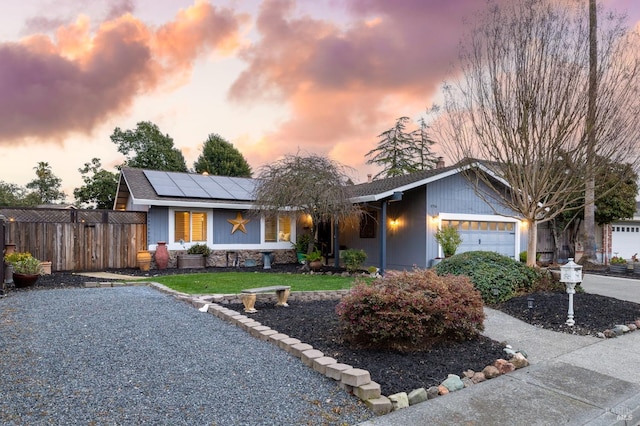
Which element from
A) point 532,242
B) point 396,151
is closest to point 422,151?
point 396,151

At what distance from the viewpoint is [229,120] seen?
591 inches

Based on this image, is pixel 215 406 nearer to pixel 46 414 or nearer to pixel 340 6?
pixel 46 414

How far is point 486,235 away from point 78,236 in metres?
14.1

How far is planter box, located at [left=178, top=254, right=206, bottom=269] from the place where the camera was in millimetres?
13075

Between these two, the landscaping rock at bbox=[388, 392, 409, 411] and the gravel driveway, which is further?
the landscaping rock at bbox=[388, 392, 409, 411]

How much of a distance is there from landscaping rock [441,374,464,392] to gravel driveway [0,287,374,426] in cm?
94

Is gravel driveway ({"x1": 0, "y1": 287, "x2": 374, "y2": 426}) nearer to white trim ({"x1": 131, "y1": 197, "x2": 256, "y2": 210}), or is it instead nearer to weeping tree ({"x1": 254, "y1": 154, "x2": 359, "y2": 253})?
weeping tree ({"x1": 254, "y1": 154, "x2": 359, "y2": 253})

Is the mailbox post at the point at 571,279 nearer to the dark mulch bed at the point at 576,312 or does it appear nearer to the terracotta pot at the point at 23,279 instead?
the dark mulch bed at the point at 576,312

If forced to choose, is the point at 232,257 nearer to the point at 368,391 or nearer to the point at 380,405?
the point at 368,391

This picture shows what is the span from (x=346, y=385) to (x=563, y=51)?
293 inches

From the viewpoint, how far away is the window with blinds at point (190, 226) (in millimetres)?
13664

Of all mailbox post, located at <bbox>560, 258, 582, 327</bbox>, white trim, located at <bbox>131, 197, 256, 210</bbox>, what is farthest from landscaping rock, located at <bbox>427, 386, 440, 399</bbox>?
white trim, located at <bbox>131, 197, 256, 210</bbox>

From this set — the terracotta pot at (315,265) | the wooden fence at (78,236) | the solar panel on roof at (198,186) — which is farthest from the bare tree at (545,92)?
the wooden fence at (78,236)

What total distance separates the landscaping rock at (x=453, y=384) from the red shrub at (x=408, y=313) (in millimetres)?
720
